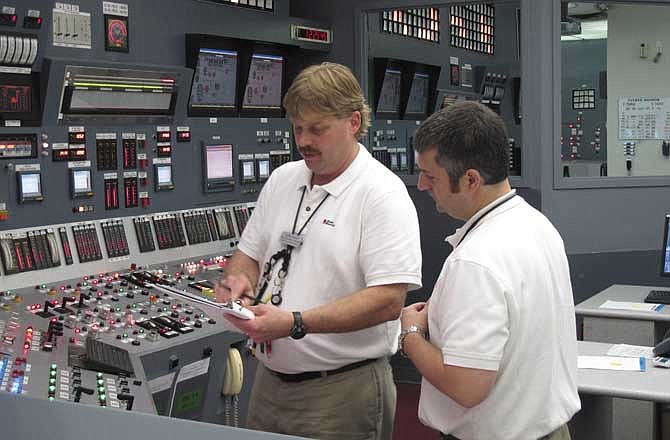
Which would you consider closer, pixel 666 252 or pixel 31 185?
pixel 31 185

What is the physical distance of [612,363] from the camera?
11.6ft

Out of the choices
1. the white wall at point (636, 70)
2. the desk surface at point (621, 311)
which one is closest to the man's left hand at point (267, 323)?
the desk surface at point (621, 311)

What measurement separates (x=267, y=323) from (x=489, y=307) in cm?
67

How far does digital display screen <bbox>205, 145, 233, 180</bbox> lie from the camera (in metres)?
4.77

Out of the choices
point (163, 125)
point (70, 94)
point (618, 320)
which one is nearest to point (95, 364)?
point (70, 94)

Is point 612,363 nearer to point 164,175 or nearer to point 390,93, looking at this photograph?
point 164,175

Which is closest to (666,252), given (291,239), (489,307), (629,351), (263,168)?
(629,351)

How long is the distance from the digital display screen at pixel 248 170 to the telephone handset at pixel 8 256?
1626 mm

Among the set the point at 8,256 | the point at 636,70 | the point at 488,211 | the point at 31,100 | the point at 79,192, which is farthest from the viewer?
the point at 636,70

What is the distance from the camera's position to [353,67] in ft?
19.6

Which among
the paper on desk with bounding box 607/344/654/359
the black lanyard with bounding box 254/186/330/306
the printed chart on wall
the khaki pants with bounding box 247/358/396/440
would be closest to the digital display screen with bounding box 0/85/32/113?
the black lanyard with bounding box 254/186/330/306

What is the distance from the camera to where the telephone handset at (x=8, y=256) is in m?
3.63

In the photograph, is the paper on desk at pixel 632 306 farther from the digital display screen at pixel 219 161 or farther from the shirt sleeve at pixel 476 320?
the shirt sleeve at pixel 476 320

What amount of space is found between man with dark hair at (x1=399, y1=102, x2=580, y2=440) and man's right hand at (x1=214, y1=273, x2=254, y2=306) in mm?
665
